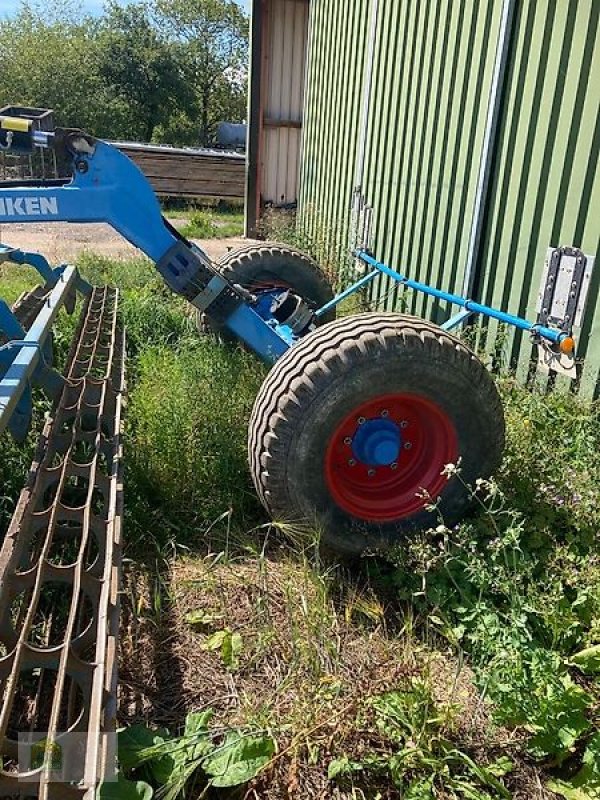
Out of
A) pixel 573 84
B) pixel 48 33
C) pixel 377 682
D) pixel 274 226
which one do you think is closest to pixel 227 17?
pixel 48 33

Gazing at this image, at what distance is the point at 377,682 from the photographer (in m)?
2.25

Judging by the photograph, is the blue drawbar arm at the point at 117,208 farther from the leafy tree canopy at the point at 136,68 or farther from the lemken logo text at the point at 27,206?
the leafy tree canopy at the point at 136,68

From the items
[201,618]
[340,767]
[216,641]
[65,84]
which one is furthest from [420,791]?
[65,84]

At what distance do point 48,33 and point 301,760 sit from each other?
135 ft

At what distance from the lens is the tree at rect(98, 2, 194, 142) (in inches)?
1284

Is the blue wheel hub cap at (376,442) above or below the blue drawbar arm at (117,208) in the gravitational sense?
below

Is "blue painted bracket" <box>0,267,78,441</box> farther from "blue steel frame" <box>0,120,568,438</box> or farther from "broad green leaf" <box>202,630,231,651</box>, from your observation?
"broad green leaf" <box>202,630,231,651</box>

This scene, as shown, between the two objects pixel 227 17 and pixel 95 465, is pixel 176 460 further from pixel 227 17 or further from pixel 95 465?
pixel 227 17

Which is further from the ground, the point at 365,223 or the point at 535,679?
the point at 365,223

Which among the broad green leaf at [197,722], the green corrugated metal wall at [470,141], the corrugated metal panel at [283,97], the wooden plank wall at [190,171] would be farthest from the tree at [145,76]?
the broad green leaf at [197,722]

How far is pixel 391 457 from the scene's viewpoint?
293 cm

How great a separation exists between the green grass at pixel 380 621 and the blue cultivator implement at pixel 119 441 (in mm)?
218

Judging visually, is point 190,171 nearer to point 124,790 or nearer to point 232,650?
point 232,650

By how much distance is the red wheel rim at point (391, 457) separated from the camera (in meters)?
2.89
